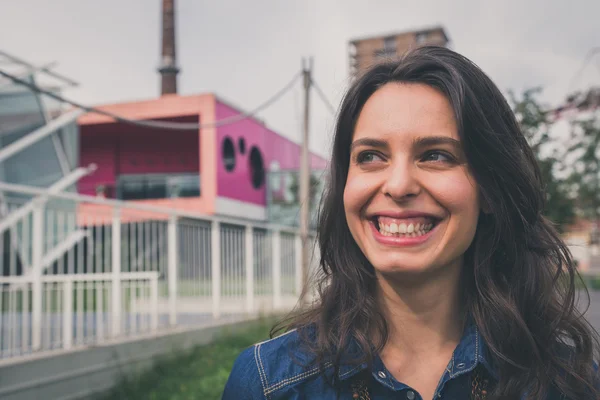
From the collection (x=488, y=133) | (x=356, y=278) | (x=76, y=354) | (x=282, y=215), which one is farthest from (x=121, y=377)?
(x=282, y=215)

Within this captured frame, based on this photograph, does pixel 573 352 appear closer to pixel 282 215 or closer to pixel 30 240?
pixel 30 240

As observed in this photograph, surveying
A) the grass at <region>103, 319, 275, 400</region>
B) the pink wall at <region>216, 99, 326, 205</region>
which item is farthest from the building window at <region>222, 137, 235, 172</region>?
the grass at <region>103, 319, 275, 400</region>

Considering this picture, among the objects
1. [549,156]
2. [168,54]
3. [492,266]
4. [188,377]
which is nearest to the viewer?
[492,266]

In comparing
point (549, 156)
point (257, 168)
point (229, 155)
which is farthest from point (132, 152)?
point (549, 156)

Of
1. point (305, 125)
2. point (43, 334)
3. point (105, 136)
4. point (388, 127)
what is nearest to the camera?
point (388, 127)

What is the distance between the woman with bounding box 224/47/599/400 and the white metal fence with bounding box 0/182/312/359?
139 inches

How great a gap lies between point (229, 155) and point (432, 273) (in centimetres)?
2321

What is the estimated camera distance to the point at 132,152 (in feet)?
87.4

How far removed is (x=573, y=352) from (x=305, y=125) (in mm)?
8520

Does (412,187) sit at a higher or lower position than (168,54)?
lower

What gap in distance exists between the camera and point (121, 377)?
18.4 ft

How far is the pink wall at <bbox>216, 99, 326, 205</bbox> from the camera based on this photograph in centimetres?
2336

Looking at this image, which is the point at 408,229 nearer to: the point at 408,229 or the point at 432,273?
the point at 408,229

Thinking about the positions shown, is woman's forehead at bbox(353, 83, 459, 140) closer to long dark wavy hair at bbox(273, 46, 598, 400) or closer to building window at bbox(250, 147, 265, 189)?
long dark wavy hair at bbox(273, 46, 598, 400)
